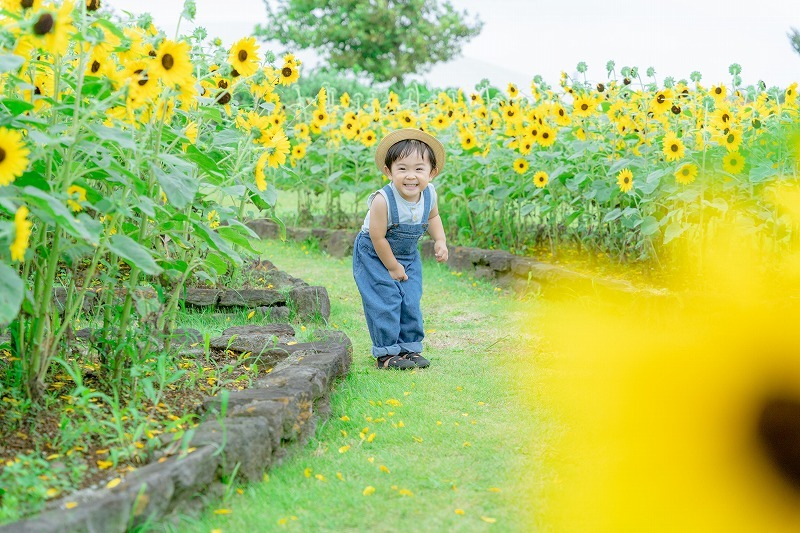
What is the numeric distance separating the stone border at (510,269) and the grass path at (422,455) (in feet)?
2.30

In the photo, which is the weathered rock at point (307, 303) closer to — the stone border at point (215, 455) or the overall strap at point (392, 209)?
the overall strap at point (392, 209)

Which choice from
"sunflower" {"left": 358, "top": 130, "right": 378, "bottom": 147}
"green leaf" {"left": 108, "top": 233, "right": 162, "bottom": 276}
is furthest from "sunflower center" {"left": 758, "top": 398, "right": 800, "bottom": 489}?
"sunflower" {"left": 358, "top": 130, "right": 378, "bottom": 147}

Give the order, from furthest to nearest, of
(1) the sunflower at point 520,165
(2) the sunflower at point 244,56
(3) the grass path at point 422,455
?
(1) the sunflower at point 520,165, (2) the sunflower at point 244,56, (3) the grass path at point 422,455

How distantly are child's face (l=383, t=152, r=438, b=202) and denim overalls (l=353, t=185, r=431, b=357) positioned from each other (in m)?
0.07

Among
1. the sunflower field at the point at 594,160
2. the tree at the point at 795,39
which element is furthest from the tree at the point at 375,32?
the sunflower field at the point at 594,160

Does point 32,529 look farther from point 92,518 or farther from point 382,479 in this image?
point 382,479

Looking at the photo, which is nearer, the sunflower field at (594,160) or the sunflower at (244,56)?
the sunflower at (244,56)

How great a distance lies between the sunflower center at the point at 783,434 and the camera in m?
1.96

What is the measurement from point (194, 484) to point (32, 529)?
438mm

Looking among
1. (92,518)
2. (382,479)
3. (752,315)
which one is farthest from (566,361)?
(92,518)

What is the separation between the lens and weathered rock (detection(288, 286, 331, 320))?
183 inches

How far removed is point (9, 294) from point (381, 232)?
82.7 inches

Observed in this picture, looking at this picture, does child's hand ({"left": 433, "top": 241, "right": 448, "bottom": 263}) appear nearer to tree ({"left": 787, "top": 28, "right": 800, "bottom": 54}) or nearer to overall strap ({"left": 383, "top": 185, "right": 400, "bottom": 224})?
overall strap ({"left": 383, "top": 185, "right": 400, "bottom": 224})

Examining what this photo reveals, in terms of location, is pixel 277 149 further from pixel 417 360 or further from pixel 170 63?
pixel 417 360
